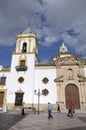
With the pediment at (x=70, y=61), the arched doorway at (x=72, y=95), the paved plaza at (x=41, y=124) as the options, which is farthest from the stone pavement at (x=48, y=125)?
the pediment at (x=70, y=61)

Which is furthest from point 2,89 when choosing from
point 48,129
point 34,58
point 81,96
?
point 48,129

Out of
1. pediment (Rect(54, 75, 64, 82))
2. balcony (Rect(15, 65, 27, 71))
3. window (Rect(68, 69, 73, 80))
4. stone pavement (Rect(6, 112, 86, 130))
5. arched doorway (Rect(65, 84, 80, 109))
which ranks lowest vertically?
stone pavement (Rect(6, 112, 86, 130))

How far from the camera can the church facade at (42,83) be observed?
2778cm

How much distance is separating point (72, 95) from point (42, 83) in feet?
19.2

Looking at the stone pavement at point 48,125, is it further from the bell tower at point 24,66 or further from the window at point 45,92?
the bell tower at point 24,66

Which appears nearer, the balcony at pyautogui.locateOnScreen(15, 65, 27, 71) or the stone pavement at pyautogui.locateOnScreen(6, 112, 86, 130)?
→ the stone pavement at pyautogui.locateOnScreen(6, 112, 86, 130)

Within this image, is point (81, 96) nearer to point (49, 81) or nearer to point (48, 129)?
point (49, 81)

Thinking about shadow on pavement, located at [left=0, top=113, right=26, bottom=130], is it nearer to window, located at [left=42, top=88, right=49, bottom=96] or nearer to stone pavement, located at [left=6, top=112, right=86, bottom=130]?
stone pavement, located at [left=6, top=112, right=86, bottom=130]

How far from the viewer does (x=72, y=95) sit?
28.0 m

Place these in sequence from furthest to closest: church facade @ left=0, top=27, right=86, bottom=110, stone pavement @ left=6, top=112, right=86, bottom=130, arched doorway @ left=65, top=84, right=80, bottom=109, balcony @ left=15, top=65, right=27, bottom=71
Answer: balcony @ left=15, top=65, right=27, bottom=71 < church facade @ left=0, top=27, right=86, bottom=110 < arched doorway @ left=65, top=84, right=80, bottom=109 < stone pavement @ left=6, top=112, right=86, bottom=130

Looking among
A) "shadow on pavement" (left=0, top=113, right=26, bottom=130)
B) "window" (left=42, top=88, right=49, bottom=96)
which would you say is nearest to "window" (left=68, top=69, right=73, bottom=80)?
"window" (left=42, top=88, right=49, bottom=96)

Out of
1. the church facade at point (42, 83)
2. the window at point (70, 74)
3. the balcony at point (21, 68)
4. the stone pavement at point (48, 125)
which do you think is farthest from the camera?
the balcony at point (21, 68)

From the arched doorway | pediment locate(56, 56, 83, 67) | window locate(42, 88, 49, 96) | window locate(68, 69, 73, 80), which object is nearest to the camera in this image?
the arched doorway

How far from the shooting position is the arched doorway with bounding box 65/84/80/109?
27344 mm
